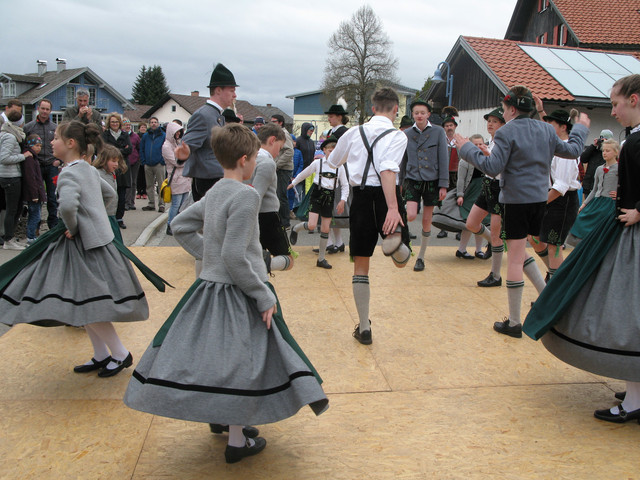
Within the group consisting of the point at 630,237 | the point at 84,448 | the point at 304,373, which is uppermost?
the point at 630,237

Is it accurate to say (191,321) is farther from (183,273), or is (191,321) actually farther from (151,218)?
(151,218)

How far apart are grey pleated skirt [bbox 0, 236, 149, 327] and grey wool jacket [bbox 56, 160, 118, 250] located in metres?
0.09

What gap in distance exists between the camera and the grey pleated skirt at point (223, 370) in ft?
8.48

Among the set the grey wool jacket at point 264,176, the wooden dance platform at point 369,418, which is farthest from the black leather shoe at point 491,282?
the grey wool jacket at point 264,176

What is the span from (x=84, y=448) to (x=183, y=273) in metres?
4.15

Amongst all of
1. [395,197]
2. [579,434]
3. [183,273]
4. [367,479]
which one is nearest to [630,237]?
[579,434]

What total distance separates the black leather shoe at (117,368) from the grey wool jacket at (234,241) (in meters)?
1.51

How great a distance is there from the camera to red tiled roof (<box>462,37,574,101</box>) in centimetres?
1906

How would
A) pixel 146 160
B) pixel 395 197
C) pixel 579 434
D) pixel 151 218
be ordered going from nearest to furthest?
pixel 579 434, pixel 395 197, pixel 151 218, pixel 146 160

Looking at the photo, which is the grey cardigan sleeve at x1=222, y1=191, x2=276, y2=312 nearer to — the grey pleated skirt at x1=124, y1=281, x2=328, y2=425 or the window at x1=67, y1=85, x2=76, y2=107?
the grey pleated skirt at x1=124, y1=281, x2=328, y2=425

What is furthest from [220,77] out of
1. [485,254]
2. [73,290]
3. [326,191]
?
[485,254]

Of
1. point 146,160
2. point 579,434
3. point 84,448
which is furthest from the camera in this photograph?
point 146,160

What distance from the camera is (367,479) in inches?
111

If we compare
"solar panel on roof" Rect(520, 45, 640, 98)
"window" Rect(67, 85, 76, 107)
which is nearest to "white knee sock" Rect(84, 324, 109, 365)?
"solar panel on roof" Rect(520, 45, 640, 98)
